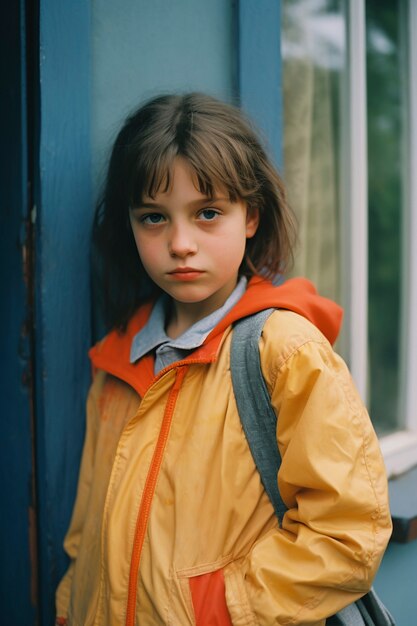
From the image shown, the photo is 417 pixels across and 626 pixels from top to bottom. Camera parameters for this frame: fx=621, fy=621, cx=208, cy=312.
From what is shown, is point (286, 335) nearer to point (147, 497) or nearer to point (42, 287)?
point (147, 497)

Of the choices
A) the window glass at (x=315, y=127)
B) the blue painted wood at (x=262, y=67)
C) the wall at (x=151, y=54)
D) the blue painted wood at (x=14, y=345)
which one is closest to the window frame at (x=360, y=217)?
the window glass at (x=315, y=127)

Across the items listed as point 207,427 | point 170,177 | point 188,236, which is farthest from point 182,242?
point 207,427

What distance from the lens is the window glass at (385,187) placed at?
2.46m

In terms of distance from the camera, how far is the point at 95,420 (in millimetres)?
1610

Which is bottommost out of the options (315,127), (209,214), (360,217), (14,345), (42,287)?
(14,345)

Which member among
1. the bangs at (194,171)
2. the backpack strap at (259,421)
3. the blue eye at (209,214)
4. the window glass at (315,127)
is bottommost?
the backpack strap at (259,421)

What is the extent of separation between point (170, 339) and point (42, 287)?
35 centimetres

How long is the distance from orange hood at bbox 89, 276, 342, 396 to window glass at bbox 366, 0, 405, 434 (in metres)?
1.16

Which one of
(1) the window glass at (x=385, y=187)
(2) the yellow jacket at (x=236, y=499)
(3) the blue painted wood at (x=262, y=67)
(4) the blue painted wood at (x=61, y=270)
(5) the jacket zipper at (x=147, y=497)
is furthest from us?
(1) the window glass at (x=385, y=187)

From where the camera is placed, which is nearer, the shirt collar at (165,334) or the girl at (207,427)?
the girl at (207,427)

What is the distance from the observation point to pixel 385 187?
2582 mm

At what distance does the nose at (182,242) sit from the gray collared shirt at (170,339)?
182 mm

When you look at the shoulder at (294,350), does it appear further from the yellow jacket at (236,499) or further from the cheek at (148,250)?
the cheek at (148,250)

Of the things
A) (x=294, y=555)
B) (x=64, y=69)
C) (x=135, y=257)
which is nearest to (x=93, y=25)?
(x=64, y=69)
